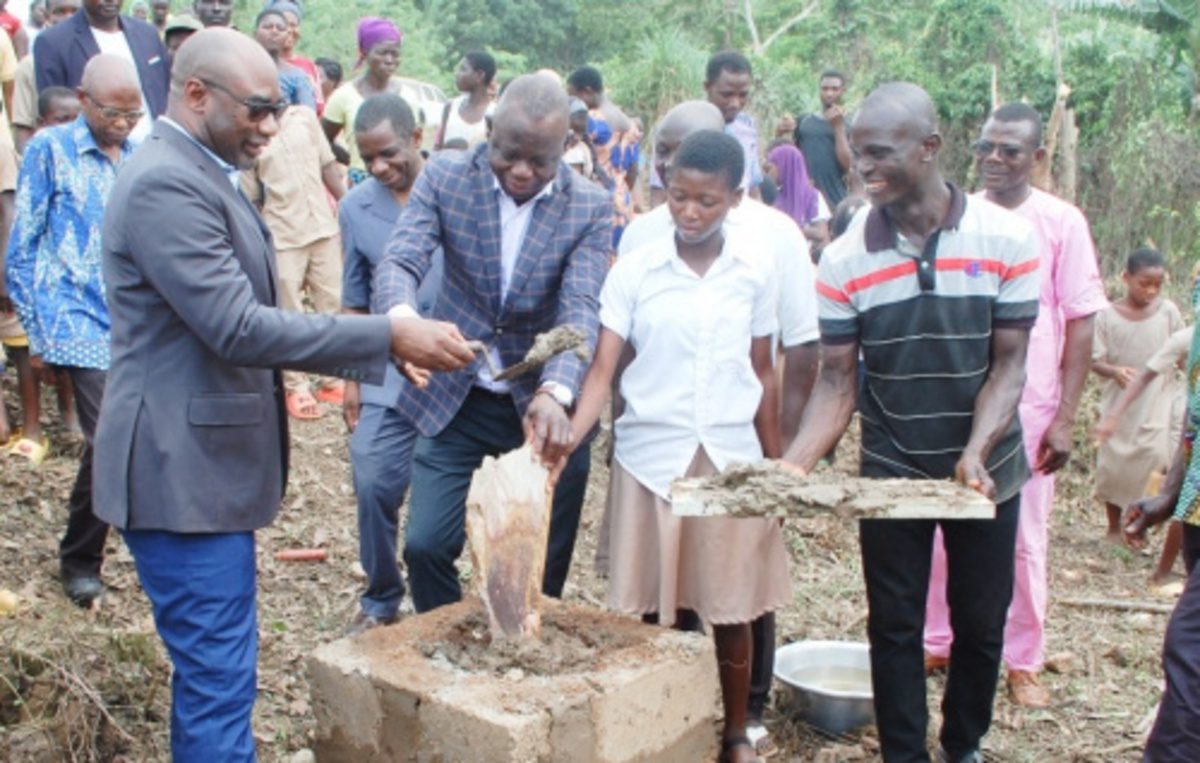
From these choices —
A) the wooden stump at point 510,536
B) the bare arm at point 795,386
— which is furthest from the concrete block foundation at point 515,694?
the bare arm at point 795,386

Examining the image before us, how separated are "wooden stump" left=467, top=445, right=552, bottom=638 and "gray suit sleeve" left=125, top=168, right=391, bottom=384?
79 centimetres

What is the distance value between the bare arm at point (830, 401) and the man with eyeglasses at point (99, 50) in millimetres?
3856

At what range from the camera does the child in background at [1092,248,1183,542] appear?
745 cm

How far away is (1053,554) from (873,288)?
436 centimetres

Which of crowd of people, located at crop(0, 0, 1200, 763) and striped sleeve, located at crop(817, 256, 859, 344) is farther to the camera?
striped sleeve, located at crop(817, 256, 859, 344)

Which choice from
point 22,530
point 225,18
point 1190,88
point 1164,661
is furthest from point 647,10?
point 1164,661

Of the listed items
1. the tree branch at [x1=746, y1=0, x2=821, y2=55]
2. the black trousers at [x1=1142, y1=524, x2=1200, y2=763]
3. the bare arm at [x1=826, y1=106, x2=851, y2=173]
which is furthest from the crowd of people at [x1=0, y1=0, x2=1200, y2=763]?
the tree branch at [x1=746, y1=0, x2=821, y2=55]

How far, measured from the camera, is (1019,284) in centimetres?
379

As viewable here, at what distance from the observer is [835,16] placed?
23891 millimetres

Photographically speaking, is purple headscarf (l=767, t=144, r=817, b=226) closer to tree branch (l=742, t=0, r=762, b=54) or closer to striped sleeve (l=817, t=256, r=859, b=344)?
striped sleeve (l=817, t=256, r=859, b=344)

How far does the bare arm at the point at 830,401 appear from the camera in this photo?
3.97 meters

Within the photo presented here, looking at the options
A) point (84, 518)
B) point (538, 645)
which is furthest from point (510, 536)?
point (84, 518)

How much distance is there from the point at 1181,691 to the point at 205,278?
261 cm

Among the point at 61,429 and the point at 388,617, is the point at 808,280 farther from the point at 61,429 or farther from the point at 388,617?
the point at 61,429
